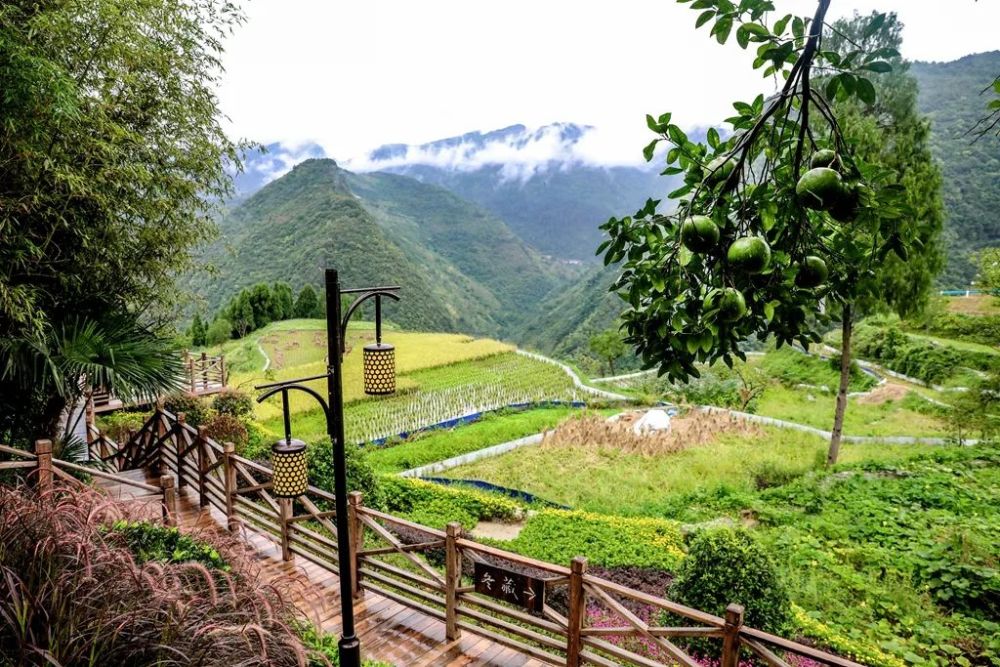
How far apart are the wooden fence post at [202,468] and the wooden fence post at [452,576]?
3.86 metres

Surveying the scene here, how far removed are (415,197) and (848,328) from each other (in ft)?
320

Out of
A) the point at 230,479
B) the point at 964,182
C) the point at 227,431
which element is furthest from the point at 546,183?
the point at 230,479

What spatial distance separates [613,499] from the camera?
8.83m

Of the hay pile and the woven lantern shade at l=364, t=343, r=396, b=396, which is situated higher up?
the woven lantern shade at l=364, t=343, r=396, b=396

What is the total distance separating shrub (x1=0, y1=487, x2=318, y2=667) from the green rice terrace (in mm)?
1257

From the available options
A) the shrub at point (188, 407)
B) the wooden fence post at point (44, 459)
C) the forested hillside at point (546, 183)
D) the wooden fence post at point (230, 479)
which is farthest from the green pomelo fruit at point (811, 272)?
the forested hillside at point (546, 183)

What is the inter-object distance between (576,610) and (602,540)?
10.7 feet

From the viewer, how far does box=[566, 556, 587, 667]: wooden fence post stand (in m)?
3.42

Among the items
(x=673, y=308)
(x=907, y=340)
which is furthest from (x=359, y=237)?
(x=673, y=308)

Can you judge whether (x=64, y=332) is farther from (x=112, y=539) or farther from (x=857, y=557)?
(x=857, y=557)

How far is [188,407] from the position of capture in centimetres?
1139

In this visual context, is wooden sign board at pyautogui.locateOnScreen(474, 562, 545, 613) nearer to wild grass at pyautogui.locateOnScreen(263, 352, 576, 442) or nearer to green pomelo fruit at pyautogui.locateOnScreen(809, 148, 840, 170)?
green pomelo fruit at pyautogui.locateOnScreen(809, 148, 840, 170)

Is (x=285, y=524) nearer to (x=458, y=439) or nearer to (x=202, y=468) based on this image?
(x=202, y=468)

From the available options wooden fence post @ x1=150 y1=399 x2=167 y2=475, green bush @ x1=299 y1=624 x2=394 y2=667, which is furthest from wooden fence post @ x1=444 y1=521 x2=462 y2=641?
wooden fence post @ x1=150 y1=399 x2=167 y2=475
